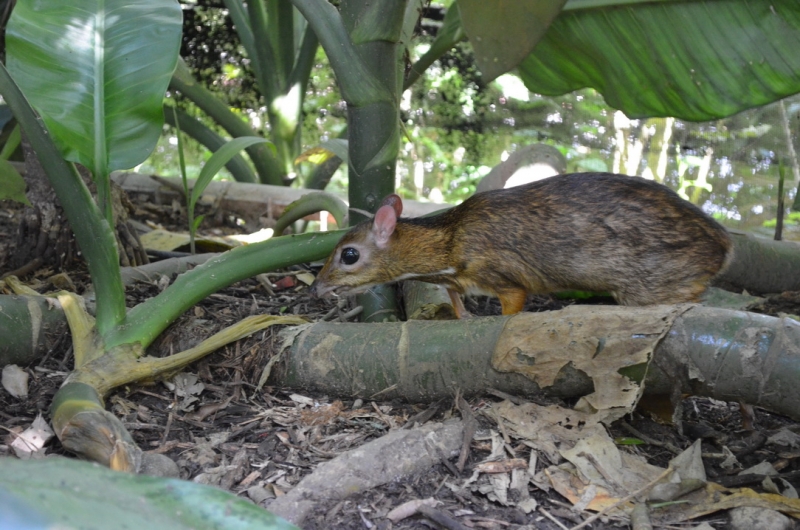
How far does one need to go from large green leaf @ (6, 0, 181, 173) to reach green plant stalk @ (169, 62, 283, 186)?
214 cm

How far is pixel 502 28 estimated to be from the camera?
2.45 metres

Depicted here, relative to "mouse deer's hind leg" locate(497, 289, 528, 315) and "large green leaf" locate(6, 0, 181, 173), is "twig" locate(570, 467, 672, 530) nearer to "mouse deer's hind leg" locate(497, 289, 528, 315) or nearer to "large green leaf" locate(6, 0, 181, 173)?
"mouse deer's hind leg" locate(497, 289, 528, 315)

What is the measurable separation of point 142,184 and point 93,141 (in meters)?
3.73

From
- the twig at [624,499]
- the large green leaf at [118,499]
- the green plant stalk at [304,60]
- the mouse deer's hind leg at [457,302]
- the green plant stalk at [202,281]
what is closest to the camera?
the large green leaf at [118,499]

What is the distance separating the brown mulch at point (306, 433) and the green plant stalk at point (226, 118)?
231cm

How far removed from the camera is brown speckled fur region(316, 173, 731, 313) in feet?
10.3

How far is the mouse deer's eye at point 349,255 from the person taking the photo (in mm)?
3494

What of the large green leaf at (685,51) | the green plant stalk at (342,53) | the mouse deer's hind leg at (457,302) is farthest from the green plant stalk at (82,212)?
the large green leaf at (685,51)

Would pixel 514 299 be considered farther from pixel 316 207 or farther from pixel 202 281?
pixel 202 281

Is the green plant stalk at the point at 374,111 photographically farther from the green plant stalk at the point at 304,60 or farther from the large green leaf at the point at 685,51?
the green plant stalk at the point at 304,60

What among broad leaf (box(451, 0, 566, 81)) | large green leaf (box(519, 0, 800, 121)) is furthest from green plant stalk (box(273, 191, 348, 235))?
broad leaf (box(451, 0, 566, 81))

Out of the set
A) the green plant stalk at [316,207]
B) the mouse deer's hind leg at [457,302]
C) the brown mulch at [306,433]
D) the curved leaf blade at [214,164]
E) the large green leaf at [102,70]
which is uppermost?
the large green leaf at [102,70]

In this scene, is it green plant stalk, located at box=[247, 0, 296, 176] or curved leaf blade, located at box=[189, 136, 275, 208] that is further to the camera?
green plant stalk, located at box=[247, 0, 296, 176]

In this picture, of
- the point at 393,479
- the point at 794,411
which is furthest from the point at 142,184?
the point at 794,411
